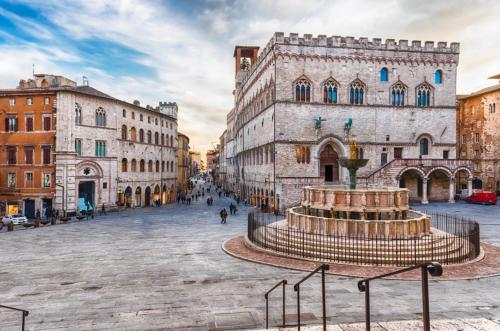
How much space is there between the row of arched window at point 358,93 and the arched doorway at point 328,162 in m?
5.25

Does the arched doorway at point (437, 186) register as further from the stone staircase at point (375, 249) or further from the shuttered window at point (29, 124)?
the shuttered window at point (29, 124)

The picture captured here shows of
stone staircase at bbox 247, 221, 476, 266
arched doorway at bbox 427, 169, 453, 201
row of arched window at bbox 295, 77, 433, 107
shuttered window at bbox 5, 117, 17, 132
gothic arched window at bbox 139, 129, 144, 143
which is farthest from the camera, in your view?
gothic arched window at bbox 139, 129, 144, 143

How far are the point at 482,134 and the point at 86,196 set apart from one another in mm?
52237

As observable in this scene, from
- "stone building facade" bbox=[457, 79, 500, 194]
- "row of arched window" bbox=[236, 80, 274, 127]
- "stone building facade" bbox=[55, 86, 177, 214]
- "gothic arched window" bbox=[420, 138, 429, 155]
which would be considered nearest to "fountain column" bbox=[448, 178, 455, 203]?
"gothic arched window" bbox=[420, 138, 429, 155]

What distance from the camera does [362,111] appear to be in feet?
121

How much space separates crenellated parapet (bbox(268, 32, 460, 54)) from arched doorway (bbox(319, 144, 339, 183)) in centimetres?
1094

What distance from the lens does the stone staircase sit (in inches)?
527

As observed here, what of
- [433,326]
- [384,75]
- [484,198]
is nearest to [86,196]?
[384,75]

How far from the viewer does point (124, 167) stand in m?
40.3

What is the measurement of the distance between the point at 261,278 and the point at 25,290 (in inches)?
300

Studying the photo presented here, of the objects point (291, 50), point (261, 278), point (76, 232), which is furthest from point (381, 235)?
point (291, 50)

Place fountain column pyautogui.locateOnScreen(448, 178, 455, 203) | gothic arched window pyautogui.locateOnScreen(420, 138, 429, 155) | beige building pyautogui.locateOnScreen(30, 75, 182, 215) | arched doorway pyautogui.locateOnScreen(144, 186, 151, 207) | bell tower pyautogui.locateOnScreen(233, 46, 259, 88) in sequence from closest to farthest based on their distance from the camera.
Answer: beige building pyautogui.locateOnScreen(30, 75, 182, 215) < fountain column pyautogui.locateOnScreen(448, 178, 455, 203) < gothic arched window pyautogui.locateOnScreen(420, 138, 429, 155) < arched doorway pyautogui.locateOnScreen(144, 186, 151, 207) < bell tower pyautogui.locateOnScreen(233, 46, 259, 88)

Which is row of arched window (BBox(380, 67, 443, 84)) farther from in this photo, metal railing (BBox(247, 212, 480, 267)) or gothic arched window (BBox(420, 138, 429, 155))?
metal railing (BBox(247, 212, 480, 267))

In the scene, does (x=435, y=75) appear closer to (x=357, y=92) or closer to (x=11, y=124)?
(x=357, y=92)
